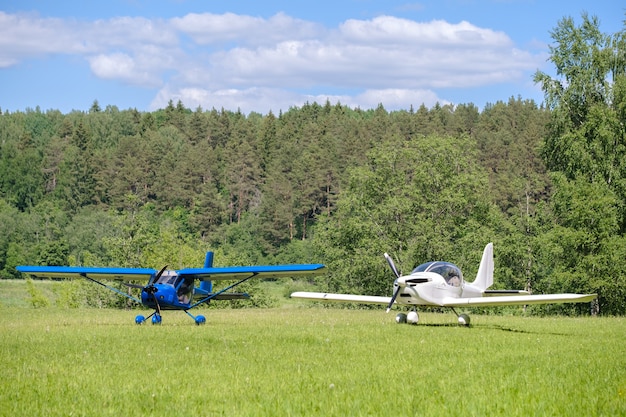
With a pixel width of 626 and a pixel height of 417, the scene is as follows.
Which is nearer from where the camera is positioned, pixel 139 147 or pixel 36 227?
pixel 36 227

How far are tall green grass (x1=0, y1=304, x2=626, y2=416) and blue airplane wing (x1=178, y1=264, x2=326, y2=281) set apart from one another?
3.01 metres

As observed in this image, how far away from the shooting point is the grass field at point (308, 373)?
8.17 m

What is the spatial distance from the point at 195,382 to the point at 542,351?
6640 mm

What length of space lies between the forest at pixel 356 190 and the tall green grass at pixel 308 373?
2694 centimetres

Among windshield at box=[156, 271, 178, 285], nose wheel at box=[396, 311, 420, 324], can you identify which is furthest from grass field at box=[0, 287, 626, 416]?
windshield at box=[156, 271, 178, 285]

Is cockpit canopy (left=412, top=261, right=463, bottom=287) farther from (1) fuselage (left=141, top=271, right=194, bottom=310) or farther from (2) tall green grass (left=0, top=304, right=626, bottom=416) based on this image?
(1) fuselage (left=141, top=271, right=194, bottom=310)

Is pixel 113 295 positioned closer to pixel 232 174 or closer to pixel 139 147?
pixel 232 174

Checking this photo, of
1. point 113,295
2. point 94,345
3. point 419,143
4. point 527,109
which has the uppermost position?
point 527,109

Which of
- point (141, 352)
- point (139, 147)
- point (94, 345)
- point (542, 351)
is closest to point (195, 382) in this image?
point (141, 352)

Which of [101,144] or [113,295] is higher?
[101,144]

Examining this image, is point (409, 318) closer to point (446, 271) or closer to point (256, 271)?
point (446, 271)

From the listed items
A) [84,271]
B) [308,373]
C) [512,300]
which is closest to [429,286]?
[512,300]

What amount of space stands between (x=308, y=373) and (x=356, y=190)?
4759cm

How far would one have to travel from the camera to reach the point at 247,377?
1005 centimetres
